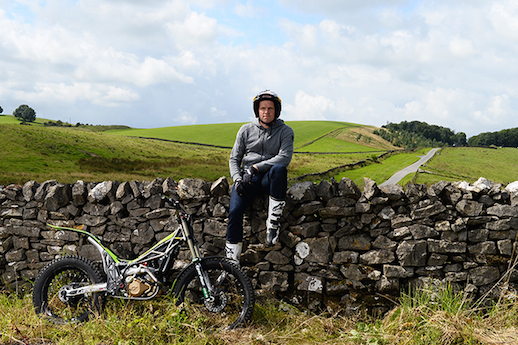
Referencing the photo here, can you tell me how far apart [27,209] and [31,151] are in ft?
94.0

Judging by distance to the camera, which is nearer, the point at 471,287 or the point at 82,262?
the point at 82,262

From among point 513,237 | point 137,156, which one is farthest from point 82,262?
point 137,156

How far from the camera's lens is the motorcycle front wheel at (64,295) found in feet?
13.2

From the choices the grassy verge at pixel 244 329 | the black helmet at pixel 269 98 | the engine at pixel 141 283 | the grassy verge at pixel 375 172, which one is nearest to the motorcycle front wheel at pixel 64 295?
the grassy verge at pixel 244 329

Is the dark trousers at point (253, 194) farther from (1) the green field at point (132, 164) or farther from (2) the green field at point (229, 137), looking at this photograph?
(2) the green field at point (229, 137)

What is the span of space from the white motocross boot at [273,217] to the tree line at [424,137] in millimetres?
72876

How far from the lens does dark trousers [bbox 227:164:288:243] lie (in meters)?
4.09

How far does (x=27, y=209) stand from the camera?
537 cm

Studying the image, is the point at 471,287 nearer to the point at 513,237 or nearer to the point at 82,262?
the point at 513,237

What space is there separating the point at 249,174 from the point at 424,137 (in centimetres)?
9372

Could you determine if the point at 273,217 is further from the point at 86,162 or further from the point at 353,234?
the point at 86,162

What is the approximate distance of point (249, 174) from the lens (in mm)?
4027

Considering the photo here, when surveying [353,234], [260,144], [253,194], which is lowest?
[353,234]

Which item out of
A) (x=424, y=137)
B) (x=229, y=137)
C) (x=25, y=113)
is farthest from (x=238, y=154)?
(x=25, y=113)
